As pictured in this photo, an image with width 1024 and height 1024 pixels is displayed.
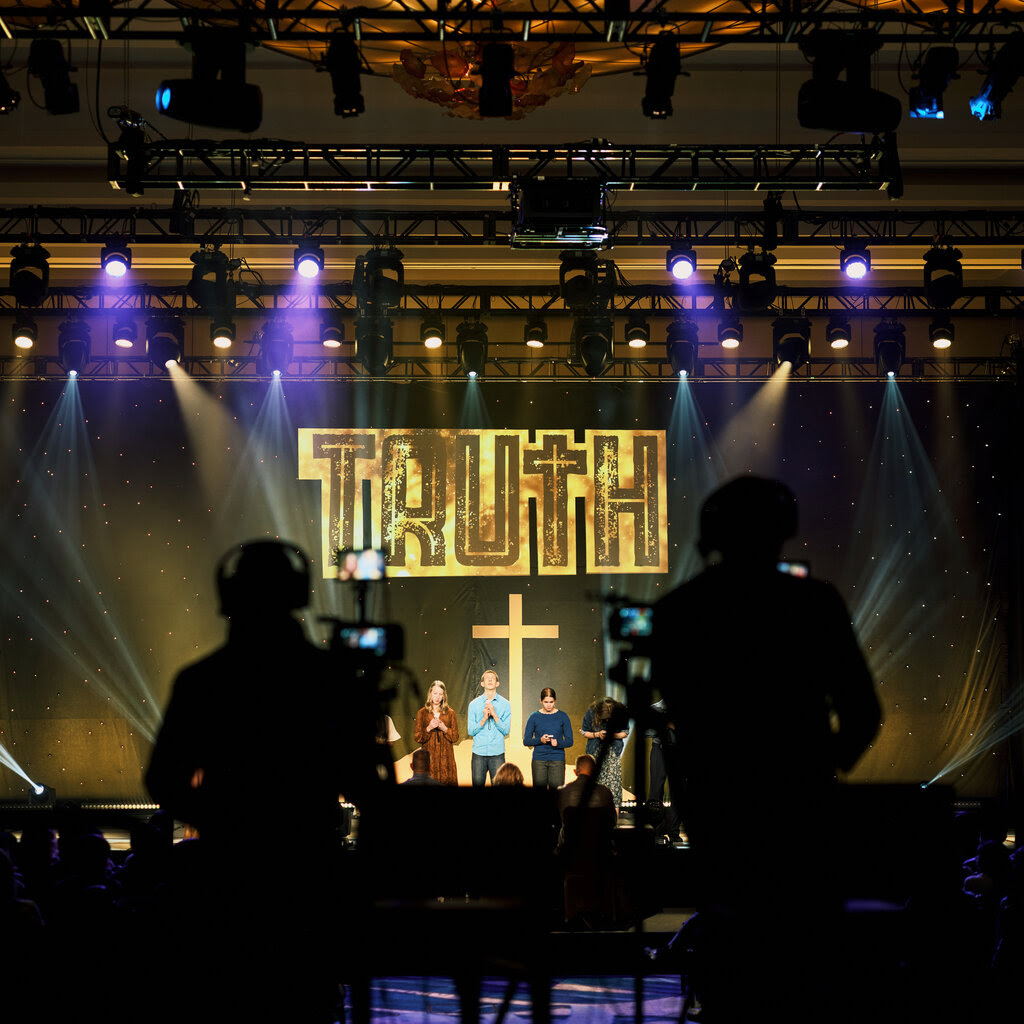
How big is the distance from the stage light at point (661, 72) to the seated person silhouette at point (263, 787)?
5876 mm

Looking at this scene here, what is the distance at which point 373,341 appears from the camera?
10.2 metres

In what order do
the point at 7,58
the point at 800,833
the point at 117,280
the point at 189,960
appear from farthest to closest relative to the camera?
the point at 117,280 < the point at 7,58 < the point at 189,960 < the point at 800,833

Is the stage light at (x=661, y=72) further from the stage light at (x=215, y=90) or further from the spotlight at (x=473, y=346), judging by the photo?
the spotlight at (x=473, y=346)

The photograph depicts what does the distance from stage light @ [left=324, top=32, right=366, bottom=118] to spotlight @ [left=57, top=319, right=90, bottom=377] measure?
5.08 m

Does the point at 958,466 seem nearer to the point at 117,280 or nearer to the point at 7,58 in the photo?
the point at 117,280

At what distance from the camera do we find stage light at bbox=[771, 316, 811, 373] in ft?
34.2

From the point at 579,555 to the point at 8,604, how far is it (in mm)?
6036

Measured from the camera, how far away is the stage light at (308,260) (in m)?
9.30

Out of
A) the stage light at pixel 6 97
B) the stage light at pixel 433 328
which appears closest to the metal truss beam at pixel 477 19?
the stage light at pixel 6 97

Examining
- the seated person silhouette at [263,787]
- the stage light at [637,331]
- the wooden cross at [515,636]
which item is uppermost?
the stage light at [637,331]

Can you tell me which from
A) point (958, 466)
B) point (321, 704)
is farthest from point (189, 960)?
point (958, 466)

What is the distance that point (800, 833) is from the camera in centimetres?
155

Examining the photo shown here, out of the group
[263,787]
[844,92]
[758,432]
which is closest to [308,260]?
[844,92]

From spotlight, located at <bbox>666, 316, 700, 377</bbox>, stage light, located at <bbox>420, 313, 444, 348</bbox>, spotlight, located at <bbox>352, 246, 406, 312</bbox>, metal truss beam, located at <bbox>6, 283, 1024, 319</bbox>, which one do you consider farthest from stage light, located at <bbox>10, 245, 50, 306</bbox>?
spotlight, located at <bbox>666, 316, 700, 377</bbox>
